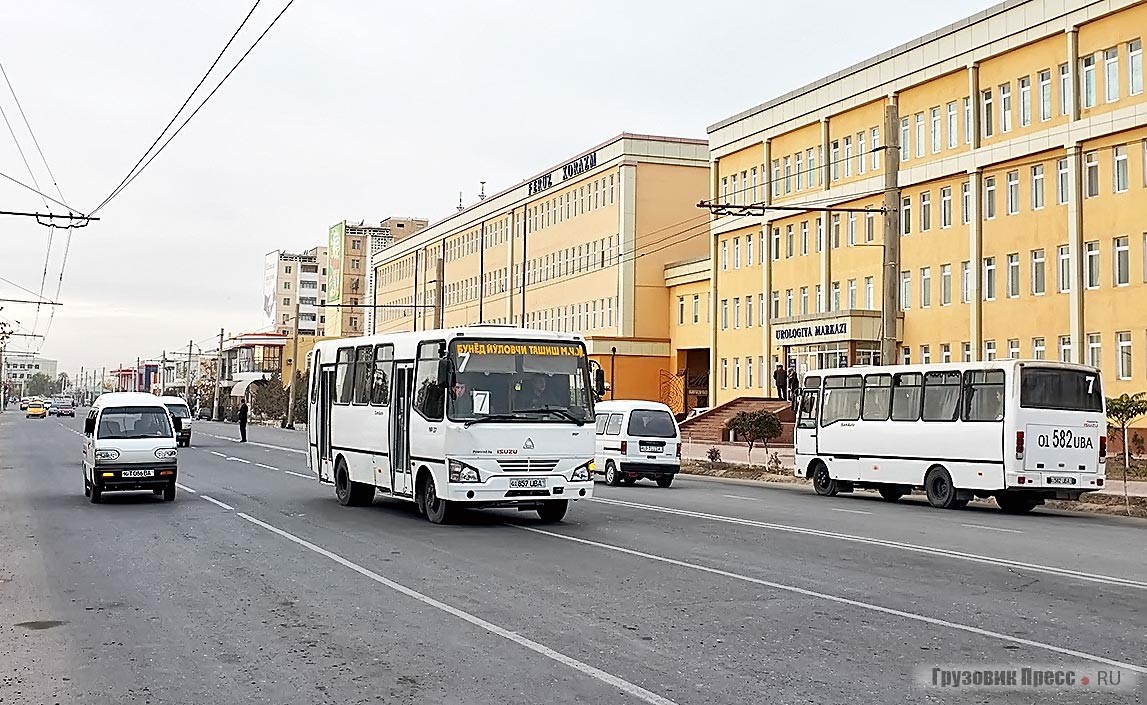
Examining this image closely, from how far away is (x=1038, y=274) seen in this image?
44.7 metres

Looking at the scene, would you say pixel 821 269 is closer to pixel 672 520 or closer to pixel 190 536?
pixel 672 520

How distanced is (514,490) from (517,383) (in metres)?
1.62

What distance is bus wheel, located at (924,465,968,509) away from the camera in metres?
25.2

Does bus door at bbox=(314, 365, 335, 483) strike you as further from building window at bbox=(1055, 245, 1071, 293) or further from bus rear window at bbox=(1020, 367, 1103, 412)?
building window at bbox=(1055, 245, 1071, 293)

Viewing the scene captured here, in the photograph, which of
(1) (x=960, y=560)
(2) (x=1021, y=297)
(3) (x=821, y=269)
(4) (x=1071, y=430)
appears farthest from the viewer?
(3) (x=821, y=269)

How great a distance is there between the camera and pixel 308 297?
184500 millimetres

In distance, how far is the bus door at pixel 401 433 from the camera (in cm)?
1988

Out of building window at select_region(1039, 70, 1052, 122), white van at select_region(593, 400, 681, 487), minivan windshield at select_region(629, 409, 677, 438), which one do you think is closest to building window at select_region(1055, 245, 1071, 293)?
building window at select_region(1039, 70, 1052, 122)

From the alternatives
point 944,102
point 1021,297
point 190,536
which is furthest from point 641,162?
point 190,536

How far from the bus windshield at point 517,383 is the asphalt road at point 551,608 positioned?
175cm

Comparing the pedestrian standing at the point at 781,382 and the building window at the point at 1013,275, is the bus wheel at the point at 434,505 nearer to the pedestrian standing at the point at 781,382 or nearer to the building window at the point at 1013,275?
the building window at the point at 1013,275

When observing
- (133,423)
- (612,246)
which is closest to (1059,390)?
(133,423)

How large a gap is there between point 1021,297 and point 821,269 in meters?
12.6

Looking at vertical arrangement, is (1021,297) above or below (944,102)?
below
